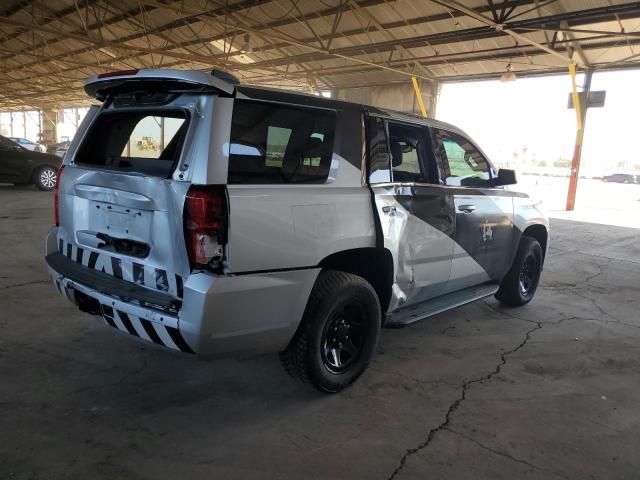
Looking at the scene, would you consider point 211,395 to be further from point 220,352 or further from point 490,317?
point 490,317

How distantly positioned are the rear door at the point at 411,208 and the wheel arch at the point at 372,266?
5cm

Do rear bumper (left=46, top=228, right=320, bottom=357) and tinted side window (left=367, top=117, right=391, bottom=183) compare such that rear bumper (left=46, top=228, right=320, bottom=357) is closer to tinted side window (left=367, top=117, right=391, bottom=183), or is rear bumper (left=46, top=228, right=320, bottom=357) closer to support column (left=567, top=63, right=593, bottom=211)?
tinted side window (left=367, top=117, right=391, bottom=183)

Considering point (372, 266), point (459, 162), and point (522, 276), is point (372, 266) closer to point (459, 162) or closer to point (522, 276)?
point (459, 162)

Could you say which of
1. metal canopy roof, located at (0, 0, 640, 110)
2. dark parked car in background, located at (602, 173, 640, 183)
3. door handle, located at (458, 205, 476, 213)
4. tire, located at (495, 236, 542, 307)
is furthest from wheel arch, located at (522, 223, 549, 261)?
dark parked car in background, located at (602, 173, 640, 183)

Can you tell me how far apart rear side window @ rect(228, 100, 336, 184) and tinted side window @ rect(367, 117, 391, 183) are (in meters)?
0.33

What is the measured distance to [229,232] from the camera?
7.48 feet

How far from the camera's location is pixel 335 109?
2906 millimetres

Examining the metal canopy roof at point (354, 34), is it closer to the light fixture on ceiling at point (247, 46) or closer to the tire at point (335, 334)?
the light fixture on ceiling at point (247, 46)

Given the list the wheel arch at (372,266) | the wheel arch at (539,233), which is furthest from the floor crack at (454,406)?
the wheel arch at (539,233)

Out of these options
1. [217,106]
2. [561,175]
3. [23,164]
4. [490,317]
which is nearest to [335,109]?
[217,106]

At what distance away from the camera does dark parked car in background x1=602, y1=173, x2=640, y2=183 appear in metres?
35.5

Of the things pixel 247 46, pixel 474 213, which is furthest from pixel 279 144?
pixel 247 46

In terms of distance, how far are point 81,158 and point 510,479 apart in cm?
305

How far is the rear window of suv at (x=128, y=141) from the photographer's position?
296 cm
